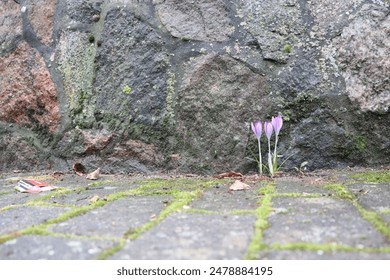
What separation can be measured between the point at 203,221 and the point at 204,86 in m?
1.41

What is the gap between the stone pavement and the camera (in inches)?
44.9

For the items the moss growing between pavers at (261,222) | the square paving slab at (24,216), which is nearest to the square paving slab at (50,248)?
the square paving slab at (24,216)

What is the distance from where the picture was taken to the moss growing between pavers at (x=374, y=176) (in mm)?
2114

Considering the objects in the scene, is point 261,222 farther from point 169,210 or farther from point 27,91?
point 27,91

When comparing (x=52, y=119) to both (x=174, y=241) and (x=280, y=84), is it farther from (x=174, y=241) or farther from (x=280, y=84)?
(x=174, y=241)

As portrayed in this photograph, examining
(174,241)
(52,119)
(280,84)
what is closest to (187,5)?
(280,84)

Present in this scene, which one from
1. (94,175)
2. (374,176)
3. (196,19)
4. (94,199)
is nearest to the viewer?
(94,199)

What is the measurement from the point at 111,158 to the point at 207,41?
Result: 987mm

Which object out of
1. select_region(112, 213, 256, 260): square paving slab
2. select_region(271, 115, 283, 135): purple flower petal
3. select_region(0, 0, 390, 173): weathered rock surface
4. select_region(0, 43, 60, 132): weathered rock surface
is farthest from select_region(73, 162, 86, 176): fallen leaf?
select_region(112, 213, 256, 260): square paving slab

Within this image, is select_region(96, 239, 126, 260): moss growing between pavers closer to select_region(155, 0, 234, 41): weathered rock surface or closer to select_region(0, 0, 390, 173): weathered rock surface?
select_region(0, 0, 390, 173): weathered rock surface

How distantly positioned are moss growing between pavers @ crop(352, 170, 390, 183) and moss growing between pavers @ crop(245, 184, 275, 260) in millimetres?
516

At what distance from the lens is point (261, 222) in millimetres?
1370

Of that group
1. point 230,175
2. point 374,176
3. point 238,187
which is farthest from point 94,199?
point 374,176

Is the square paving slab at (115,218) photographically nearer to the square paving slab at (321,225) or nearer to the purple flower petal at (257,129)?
the square paving slab at (321,225)
